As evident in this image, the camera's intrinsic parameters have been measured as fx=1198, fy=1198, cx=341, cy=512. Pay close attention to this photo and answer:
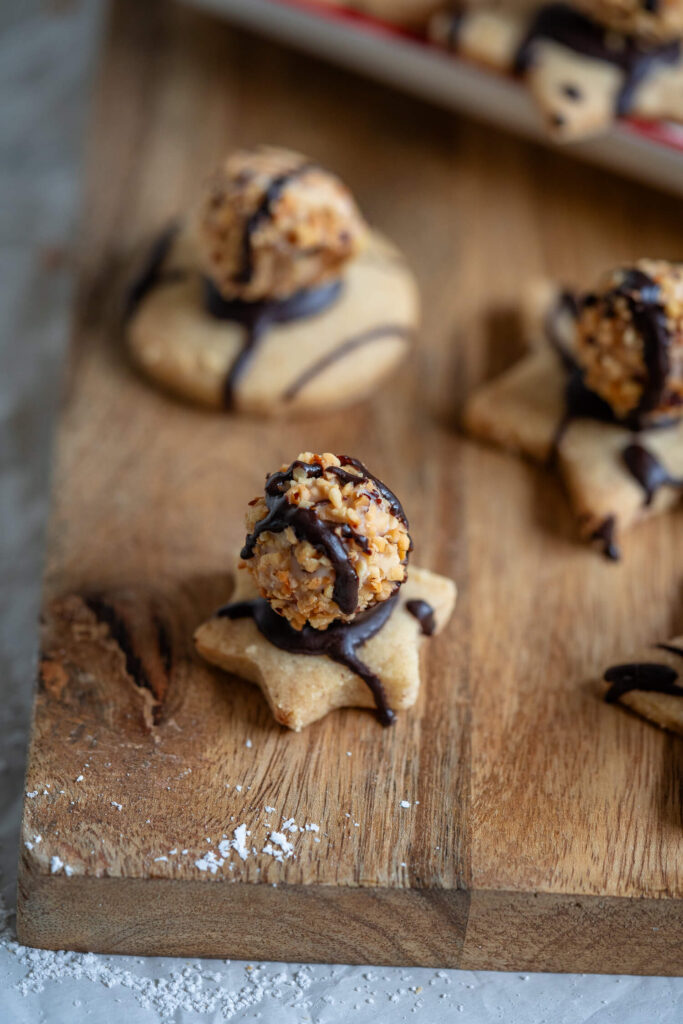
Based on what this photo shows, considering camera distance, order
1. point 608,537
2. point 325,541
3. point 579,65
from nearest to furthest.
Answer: point 325,541, point 608,537, point 579,65

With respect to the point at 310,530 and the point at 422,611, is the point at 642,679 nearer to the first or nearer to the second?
the point at 422,611

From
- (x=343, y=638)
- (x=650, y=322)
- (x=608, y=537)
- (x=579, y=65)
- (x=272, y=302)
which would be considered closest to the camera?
(x=343, y=638)

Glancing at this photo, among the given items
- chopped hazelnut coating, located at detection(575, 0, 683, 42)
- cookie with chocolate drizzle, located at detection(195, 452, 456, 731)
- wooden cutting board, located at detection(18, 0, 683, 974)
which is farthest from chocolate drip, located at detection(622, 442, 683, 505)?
chopped hazelnut coating, located at detection(575, 0, 683, 42)

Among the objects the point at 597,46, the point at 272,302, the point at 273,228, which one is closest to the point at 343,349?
the point at 272,302

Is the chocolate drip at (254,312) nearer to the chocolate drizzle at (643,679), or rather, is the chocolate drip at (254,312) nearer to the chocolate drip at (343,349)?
the chocolate drip at (343,349)

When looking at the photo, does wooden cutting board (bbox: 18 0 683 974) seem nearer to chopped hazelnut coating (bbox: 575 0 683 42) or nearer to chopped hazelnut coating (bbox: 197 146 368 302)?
chopped hazelnut coating (bbox: 197 146 368 302)

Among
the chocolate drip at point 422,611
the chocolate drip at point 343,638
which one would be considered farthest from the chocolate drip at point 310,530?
→ the chocolate drip at point 422,611

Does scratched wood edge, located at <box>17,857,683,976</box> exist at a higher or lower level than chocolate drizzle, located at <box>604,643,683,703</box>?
lower

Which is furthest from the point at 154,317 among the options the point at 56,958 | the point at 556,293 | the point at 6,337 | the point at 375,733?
the point at 56,958
